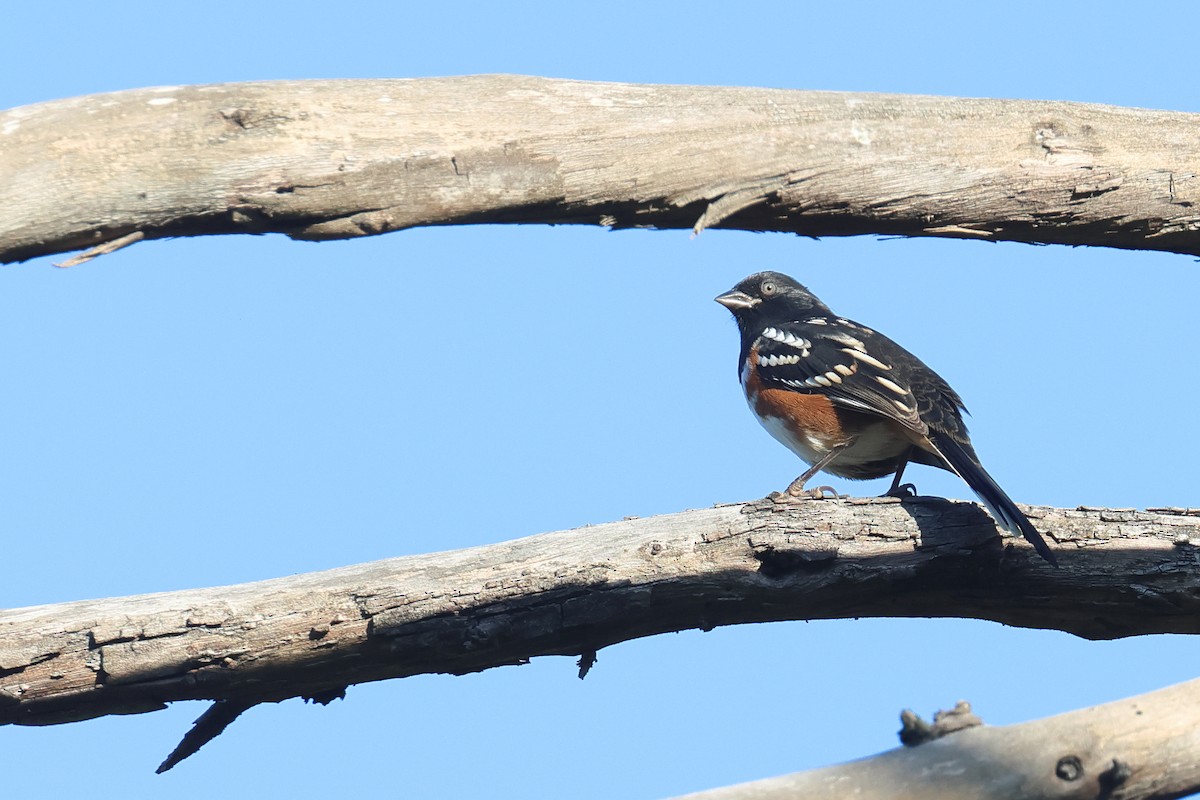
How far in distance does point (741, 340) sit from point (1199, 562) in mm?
3078

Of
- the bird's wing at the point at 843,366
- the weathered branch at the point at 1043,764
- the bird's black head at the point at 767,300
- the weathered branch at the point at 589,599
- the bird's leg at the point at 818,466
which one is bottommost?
the weathered branch at the point at 1043,764

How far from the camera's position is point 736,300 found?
21.5ft

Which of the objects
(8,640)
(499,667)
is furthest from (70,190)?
(499,667)

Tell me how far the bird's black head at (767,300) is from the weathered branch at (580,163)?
272 cm

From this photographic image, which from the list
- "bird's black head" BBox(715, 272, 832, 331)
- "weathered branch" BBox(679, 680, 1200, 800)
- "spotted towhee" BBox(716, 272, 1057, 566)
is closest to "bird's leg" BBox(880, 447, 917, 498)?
"spotted towhee" BBox(716, 272, 1057, 566)

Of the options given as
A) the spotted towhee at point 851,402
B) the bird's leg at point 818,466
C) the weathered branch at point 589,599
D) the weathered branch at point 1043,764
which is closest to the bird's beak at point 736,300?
the spotted towhee at point 851,402

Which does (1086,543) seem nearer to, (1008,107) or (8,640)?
(1008,107)

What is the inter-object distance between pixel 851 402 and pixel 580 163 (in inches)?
90.7

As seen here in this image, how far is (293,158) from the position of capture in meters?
3.04

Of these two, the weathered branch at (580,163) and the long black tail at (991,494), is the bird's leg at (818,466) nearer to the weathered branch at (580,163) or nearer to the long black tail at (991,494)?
the long black tail at (991,494)

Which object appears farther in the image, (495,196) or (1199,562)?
(1199,562)

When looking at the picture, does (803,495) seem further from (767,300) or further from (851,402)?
(767,300)

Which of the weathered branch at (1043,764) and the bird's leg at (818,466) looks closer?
the weathered branch at (1043,764)

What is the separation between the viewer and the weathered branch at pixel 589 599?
3.32 meters
